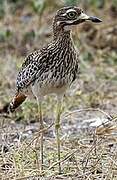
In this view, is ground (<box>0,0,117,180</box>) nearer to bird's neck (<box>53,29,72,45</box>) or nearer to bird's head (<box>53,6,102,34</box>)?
bird's neck (<box>53,29,72,45</box>)

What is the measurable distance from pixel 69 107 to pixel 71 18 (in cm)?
193

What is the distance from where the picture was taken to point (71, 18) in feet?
13.9

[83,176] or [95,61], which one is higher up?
[95,61]

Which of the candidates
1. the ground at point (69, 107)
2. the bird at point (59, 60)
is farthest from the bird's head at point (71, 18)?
the ground at point (69, 107)

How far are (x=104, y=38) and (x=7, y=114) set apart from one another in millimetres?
2661

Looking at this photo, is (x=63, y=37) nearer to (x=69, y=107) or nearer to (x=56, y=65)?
(x=56, y=65)

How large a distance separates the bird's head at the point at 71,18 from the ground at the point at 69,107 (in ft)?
1.73

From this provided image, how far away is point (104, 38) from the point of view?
323 inches

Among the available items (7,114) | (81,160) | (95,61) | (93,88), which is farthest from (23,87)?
(95,61)

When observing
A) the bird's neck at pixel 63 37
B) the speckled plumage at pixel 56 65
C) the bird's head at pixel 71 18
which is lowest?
the speckled plumage at pixel 56 65

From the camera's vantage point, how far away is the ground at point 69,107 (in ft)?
13.8

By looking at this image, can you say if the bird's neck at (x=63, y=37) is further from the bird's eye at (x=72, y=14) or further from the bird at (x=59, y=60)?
the bird's eye at (x=72, y=14)

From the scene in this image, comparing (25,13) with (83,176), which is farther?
(25,13)

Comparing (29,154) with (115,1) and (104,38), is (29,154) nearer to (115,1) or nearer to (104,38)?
(104,38)
